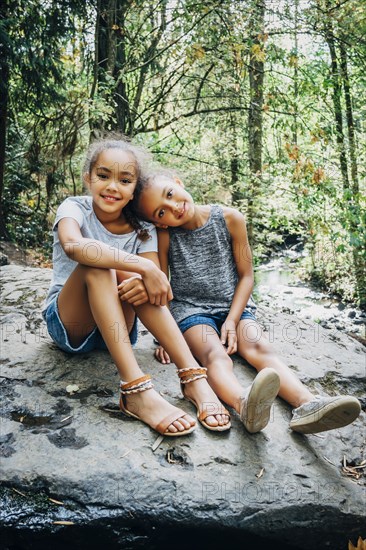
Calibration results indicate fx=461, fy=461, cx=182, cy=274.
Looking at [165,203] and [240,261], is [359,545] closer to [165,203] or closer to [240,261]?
[240,261]

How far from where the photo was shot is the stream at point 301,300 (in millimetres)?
6977

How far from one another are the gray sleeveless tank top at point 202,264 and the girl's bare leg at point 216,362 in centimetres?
25

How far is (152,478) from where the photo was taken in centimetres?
164

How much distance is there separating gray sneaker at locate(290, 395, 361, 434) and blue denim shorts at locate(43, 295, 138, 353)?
35.9 inches

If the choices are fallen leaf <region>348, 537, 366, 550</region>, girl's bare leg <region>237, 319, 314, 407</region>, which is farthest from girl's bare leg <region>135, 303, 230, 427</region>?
fallen leaf <region>348, 537, 366, 550</region>

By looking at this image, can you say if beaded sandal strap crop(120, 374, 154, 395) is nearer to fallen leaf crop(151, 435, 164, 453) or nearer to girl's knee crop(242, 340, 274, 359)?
fallen leaf crop(151, 435, 164, 453)

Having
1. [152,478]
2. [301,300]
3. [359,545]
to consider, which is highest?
[152,478]

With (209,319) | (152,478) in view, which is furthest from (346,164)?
(152,478)

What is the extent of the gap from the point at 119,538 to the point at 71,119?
471 cm

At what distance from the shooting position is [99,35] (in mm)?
5273

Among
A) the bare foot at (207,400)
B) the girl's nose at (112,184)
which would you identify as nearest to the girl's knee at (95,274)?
the girl's nose at (112,184)

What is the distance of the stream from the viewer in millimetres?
6977

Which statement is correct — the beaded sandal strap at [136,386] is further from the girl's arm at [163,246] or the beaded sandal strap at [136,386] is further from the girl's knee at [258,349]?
the girl's arm at [163,246]

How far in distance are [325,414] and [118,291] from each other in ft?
3.22
